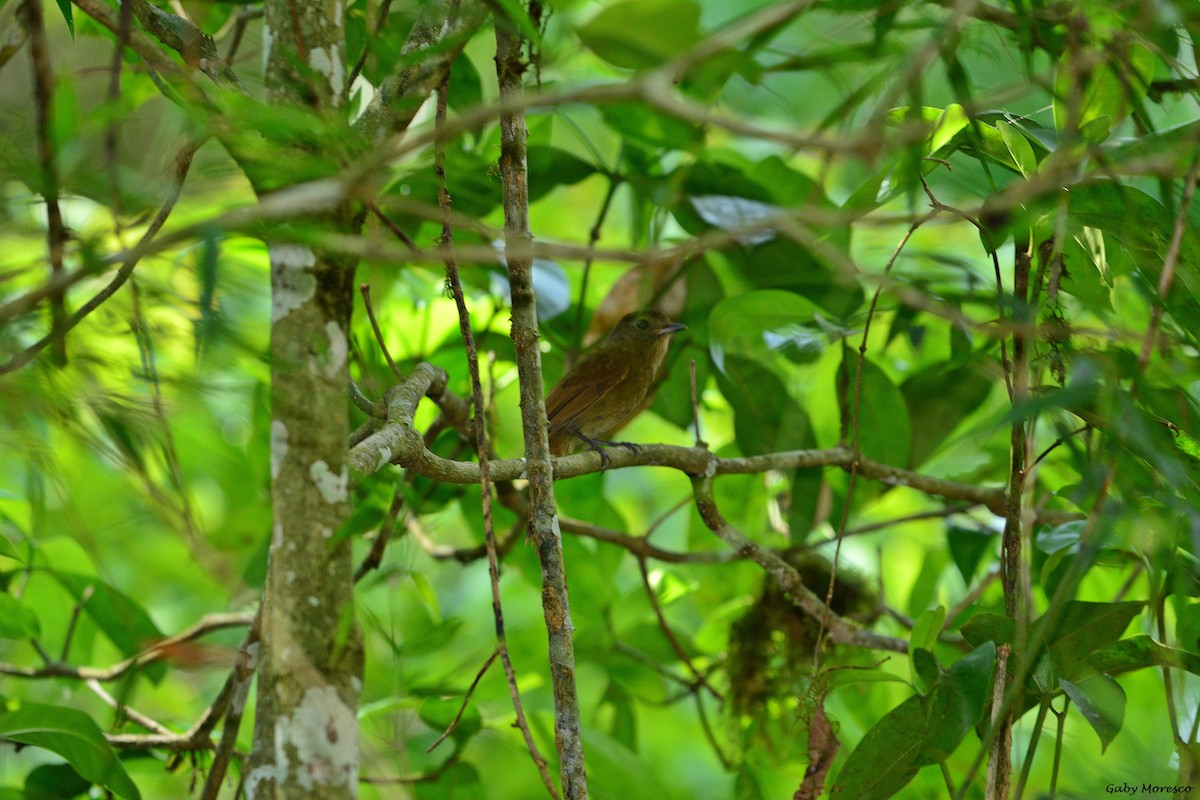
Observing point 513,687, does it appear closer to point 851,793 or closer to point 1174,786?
point 851,793

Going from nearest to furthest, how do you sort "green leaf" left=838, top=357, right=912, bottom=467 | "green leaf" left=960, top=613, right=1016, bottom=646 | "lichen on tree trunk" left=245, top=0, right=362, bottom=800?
"lichen on tree trunk" left=245, top=0, right=362, bottom=800, "green leaf" left=960, top=613, right=1016, bottom=646, "green leaf" left=838, top=357, right=912, bottom=467

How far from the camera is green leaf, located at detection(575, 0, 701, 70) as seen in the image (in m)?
1.24

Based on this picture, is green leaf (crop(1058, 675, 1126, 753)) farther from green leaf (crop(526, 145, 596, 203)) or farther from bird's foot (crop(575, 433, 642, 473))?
green leaf (crop(526, 145, 596, 203))

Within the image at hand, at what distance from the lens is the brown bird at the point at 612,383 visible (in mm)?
4168

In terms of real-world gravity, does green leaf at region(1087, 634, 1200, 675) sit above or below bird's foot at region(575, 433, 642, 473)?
below

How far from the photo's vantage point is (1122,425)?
4.60 ft

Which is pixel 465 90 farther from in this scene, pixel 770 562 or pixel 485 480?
pixel 770 562

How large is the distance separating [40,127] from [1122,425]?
5.03 feet

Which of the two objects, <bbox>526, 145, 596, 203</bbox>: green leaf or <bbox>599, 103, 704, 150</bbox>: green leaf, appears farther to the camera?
<bbox>526, 145, 596, 203</bbox>: green leaf

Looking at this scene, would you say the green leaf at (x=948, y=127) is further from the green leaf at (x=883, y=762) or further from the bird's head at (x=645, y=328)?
the bird's head at (x=645, y=328)

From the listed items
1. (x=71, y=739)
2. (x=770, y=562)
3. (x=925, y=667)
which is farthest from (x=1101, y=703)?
(x=71, y=739)

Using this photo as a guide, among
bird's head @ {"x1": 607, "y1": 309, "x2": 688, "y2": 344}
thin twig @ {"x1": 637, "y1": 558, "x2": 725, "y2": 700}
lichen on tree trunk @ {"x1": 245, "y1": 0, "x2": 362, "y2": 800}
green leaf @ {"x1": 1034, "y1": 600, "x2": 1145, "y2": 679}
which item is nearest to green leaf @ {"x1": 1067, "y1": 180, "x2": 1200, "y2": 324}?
green leaf @ {"x1": 1034, "y1": 600, "x2": 1145, "y2": 679}

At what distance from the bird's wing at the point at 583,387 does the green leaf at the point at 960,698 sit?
7.92 ft

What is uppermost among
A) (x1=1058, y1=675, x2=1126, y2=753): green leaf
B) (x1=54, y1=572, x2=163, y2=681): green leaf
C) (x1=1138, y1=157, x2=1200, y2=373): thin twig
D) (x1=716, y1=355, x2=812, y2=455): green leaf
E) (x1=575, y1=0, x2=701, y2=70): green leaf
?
(x1=716, y1=355, x2=812, y2=455): green leaf
